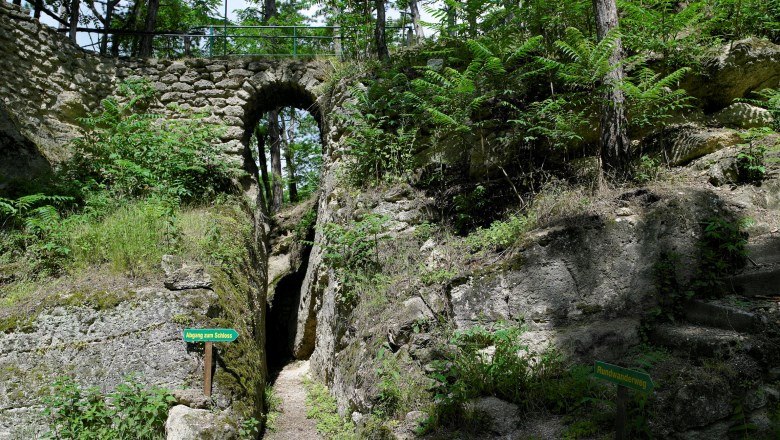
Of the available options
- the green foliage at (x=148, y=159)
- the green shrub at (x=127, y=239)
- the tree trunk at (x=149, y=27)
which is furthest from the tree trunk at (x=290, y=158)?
the green shrub at (x=127, y=239)

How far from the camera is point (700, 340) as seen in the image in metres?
3.87

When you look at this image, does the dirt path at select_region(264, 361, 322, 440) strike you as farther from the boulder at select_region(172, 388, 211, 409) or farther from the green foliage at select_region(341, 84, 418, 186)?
the green foliage at select_region(341, 84, 418, 186)

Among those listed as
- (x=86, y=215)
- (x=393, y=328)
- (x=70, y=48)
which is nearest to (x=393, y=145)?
(x=393, y=328)

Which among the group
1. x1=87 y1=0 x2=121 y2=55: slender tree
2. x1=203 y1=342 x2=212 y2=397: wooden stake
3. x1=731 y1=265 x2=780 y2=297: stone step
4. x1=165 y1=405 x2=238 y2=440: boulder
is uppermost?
x1=87 y1=0 x2=121 y2=55: slender tree

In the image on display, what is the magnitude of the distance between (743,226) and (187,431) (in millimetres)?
6006

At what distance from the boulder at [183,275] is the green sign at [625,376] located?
4502 mm

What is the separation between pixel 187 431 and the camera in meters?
4.42

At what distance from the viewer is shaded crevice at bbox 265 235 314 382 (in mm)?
10633

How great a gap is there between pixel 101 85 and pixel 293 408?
7.92 metres

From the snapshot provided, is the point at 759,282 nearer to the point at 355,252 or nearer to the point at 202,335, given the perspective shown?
the point at 355,252

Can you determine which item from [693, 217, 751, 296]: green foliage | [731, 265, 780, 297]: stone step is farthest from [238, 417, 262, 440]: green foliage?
[731, 265, 780, 297]: stone step

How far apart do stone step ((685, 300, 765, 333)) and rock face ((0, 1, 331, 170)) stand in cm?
814

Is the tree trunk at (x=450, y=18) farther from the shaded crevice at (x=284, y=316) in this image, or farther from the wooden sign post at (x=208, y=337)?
the wooden sign post at (x=208, y=337)

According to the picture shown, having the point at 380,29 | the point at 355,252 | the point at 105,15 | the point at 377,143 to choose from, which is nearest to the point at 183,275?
the point at 355,252
